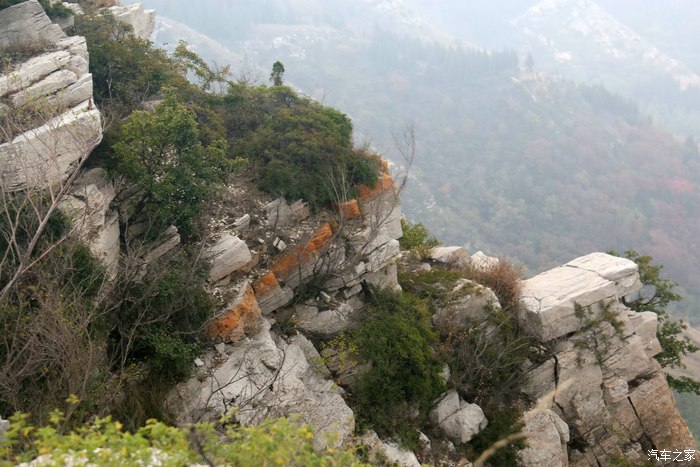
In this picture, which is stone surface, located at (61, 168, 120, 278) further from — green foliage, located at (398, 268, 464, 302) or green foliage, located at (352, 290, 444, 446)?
green foliage, located at (398, 268, 464, 302)

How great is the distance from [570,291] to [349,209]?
688 centimetres

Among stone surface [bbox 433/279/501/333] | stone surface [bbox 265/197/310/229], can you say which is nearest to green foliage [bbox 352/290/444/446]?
stone surface [bbox 433/279/501/333]

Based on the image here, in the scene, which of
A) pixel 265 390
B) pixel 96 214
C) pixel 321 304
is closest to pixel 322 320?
pixel 321 304

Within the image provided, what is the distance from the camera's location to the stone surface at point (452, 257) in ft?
57.2

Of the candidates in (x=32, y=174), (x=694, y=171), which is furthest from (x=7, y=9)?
(x=694, y=171)

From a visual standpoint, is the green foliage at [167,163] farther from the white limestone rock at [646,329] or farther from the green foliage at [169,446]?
the white limestone rock at [646,329]

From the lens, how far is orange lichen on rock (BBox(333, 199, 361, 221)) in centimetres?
1417

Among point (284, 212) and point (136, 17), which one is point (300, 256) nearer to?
point (284, 212)

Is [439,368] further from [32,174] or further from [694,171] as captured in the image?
[694,171]

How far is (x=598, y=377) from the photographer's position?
49.5 ft

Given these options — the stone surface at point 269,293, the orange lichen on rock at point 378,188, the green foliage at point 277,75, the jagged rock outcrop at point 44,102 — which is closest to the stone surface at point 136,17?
the green foliage at point 277,75

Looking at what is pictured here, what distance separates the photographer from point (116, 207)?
1193 cm

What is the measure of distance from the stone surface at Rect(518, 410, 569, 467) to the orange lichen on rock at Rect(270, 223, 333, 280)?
623cm

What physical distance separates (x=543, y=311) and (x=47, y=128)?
1255cm
